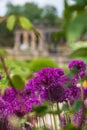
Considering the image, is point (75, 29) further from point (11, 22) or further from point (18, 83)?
point (11, 22)

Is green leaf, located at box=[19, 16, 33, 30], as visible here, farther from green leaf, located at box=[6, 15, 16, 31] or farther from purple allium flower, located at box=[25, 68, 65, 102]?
purple allium flower, located at box=[25, 68, 65, 102]

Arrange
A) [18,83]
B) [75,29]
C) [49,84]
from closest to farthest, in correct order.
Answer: [75,29] < [18,83] < [49,84]

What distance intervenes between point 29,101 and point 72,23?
793 millimetres

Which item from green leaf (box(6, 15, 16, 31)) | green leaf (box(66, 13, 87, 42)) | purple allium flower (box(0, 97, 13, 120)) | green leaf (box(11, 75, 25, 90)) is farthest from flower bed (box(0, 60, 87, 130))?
green leaf (box(66, 13, 87, 42))

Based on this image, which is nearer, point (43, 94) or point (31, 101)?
point (43, 94)

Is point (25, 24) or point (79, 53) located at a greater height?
point (25, 24)

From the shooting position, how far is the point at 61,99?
1268mm

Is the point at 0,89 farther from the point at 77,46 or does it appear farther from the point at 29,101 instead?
the point at 77,46

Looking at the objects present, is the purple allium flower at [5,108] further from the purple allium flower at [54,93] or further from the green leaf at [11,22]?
the green leaf at [11,22]

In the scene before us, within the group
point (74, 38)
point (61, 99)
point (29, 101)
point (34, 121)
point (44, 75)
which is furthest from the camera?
point (34, 121)

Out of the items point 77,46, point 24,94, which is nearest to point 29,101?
point 24,94

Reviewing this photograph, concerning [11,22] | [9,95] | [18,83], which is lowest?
[18,83]

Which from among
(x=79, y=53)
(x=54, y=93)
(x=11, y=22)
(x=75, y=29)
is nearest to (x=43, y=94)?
(x=54, y=93)

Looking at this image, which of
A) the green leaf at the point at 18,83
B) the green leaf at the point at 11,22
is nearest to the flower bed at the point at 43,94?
the green leaf at the point at 11,22
